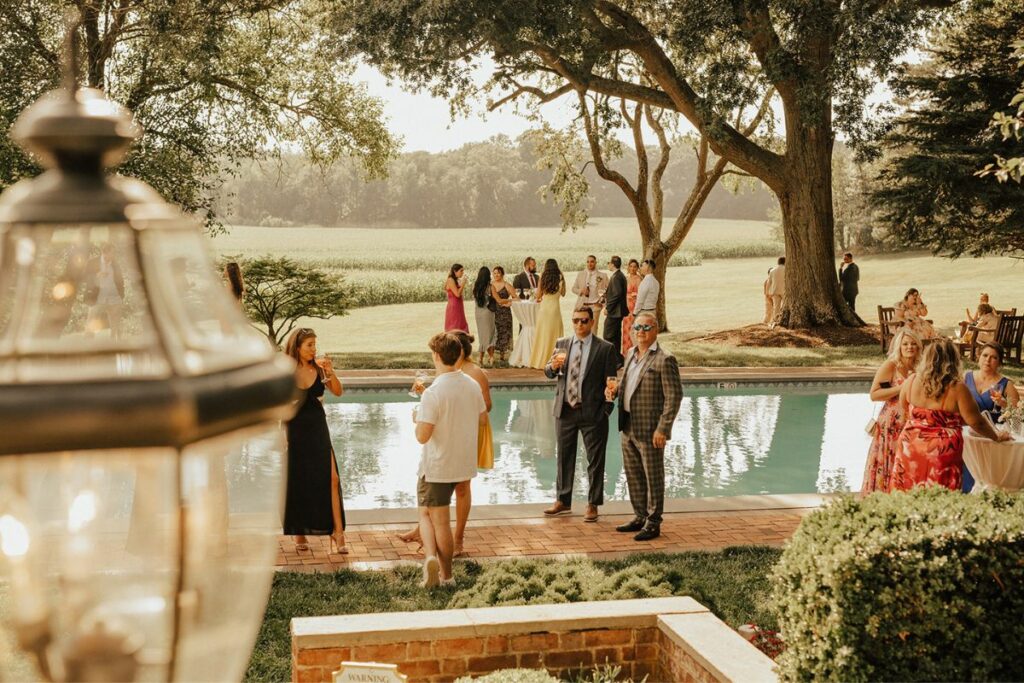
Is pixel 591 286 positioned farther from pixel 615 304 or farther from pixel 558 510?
pixel 558 510

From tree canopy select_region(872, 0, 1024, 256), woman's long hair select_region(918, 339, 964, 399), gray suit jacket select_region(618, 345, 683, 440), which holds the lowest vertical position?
gray suit jacket select_region(618, 345, 683, 440)

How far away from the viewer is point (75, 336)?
110 cm

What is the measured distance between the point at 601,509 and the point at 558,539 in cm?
100

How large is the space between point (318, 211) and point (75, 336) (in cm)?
9179

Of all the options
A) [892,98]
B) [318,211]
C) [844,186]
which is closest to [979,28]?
[892,98]

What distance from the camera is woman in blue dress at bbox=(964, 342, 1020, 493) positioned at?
27.6 feet

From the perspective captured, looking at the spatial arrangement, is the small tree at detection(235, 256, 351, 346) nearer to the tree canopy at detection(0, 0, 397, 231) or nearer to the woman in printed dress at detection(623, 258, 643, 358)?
the tree canopy at detection(0, 0, 397, 231)

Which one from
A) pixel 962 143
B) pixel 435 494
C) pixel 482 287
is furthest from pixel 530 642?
pixel 962 143

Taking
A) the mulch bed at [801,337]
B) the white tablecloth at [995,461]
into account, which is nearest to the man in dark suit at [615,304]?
the mulch bed at [801,337]

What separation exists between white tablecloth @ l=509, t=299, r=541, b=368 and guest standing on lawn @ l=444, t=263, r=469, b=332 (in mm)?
1386

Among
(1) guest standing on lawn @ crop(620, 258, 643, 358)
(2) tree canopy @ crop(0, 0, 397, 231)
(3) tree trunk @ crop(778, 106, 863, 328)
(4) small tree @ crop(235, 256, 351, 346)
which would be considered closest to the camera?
(2) tree canopy @ crop(0, 0, 397, 231)

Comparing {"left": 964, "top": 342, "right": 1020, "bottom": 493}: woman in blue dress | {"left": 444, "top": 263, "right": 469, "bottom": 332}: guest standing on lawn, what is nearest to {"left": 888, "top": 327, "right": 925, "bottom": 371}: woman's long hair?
{"left": 964, "top": 342, "right": 1020, "bottom": 493}: woman in blue dress

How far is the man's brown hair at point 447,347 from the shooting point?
7.03m

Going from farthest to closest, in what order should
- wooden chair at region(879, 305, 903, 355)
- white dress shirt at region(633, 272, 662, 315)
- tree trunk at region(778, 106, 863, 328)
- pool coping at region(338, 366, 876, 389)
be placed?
tree trunk at region(778, 106, 863, 328)
wooden chair at region(879, 305, 903, 355)
white dress shirt at region(633, 272, 662, 315)
pool coping at region(338, 366, 876, 389)
